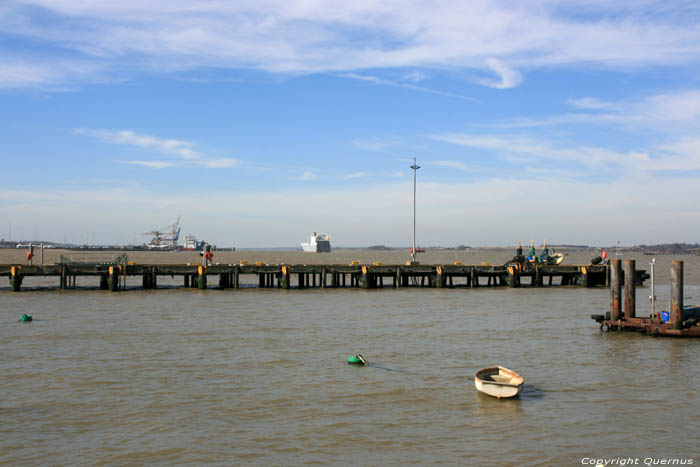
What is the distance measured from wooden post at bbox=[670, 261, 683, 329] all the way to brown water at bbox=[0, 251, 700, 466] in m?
0.78

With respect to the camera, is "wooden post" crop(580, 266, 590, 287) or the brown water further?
"wooden post" crop(580, 266, 590, 287)

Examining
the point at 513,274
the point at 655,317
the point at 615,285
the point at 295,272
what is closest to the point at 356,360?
the point at 615,285

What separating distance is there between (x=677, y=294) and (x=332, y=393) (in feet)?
51.3

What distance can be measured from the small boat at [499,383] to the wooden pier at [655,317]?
37.7ft

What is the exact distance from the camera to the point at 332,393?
1608cm

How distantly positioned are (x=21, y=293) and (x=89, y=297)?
22.3 feet

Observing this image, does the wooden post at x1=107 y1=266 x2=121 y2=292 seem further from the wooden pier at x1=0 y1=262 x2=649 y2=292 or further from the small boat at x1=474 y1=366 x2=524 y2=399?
the small boat at x1=474 y1=366 x2=524 y2=399

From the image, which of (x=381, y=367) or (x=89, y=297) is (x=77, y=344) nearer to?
(x=381, y=367)

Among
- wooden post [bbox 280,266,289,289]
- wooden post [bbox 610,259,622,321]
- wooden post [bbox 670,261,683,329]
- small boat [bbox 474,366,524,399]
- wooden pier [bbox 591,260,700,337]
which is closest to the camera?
small boat [bbox 474,366,524,399]

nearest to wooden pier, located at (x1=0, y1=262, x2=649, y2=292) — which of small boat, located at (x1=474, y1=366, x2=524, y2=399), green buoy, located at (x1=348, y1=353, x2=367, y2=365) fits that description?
green buoy, located at (x1=348, y1=353, x2=367, y2=365)

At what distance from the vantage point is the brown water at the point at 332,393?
12219 millimetres

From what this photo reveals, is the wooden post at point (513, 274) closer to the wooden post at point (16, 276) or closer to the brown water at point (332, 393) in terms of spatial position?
the brown water at point (332, 393)

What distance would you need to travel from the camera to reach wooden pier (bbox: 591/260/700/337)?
24.3 m

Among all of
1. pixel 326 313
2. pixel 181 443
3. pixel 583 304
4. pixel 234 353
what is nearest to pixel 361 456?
pixel 181 443
